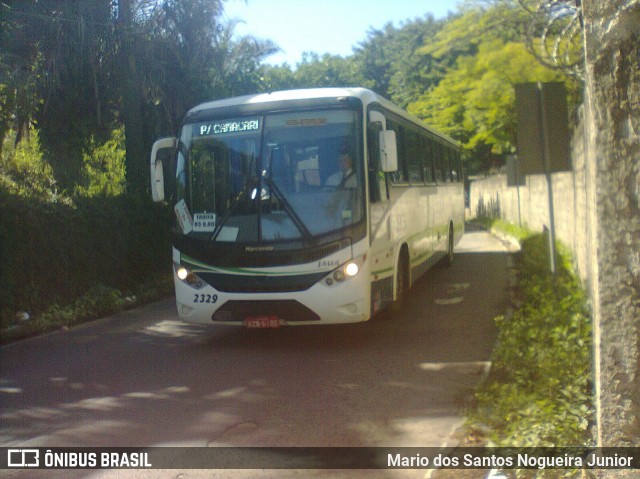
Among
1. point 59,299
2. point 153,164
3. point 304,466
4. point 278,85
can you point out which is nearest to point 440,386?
point 304,466

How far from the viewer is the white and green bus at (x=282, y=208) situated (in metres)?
8.84

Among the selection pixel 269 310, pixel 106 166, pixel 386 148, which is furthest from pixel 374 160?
pixel 106 166

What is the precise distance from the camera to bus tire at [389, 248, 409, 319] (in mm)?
10875

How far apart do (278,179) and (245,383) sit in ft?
7.93

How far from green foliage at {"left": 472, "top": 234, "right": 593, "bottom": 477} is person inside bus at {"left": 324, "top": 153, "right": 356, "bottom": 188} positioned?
Result: 2.28 metres

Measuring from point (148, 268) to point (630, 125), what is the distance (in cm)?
1339

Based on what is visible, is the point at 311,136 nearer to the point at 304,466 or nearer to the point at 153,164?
the point at 153,164

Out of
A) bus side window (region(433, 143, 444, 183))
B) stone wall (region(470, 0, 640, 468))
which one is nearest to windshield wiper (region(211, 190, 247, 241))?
stone wall (region(470, 0, 640, 468))

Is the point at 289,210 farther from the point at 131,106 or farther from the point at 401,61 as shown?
the point at 401,61

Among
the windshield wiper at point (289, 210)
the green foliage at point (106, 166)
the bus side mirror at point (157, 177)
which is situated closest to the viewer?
the windshield wiper at point (289, 210)

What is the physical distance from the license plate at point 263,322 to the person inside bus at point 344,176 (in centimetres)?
166

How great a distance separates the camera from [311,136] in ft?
29.6

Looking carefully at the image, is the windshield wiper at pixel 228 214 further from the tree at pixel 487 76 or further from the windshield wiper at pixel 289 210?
the tree at pixel 487 76

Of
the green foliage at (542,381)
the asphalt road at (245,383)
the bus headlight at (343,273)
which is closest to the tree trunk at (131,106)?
the asphalt road at (245,383)
